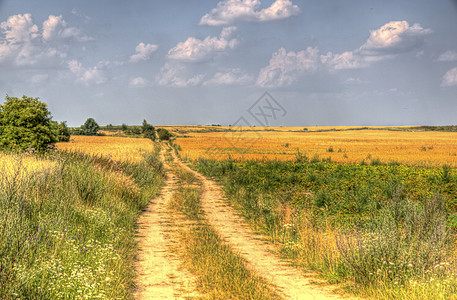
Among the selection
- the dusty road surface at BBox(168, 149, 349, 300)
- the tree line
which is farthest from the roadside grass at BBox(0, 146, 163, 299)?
the tree line

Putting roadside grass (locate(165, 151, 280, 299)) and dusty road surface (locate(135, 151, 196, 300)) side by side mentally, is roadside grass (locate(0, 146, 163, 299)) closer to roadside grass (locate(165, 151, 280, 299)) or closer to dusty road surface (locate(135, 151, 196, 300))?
dusty road surface (locate(135, 151, 196, 300))

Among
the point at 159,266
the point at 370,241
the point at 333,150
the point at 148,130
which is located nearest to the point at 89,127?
the point at 148,130

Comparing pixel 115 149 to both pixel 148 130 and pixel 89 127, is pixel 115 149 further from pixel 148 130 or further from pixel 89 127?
pixel 89 127

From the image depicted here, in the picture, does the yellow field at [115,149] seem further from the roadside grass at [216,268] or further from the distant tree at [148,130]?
the distant tree at [148,130]

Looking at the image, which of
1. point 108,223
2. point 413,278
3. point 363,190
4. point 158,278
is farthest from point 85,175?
point 363,190

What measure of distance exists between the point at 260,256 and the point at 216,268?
1898 mm

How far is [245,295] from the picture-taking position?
19.5ft

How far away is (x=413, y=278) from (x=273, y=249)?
12.4 feet

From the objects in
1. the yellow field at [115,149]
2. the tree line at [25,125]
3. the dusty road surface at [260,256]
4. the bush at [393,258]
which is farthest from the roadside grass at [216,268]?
the tree line at [25,125]

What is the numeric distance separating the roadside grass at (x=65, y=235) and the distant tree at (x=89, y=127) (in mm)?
105553

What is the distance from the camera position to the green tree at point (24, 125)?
2016 cm

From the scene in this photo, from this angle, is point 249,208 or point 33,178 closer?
point 33,178

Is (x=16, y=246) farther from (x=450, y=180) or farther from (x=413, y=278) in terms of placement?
(x=450, y=180)

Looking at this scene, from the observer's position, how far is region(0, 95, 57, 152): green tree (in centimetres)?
2016
